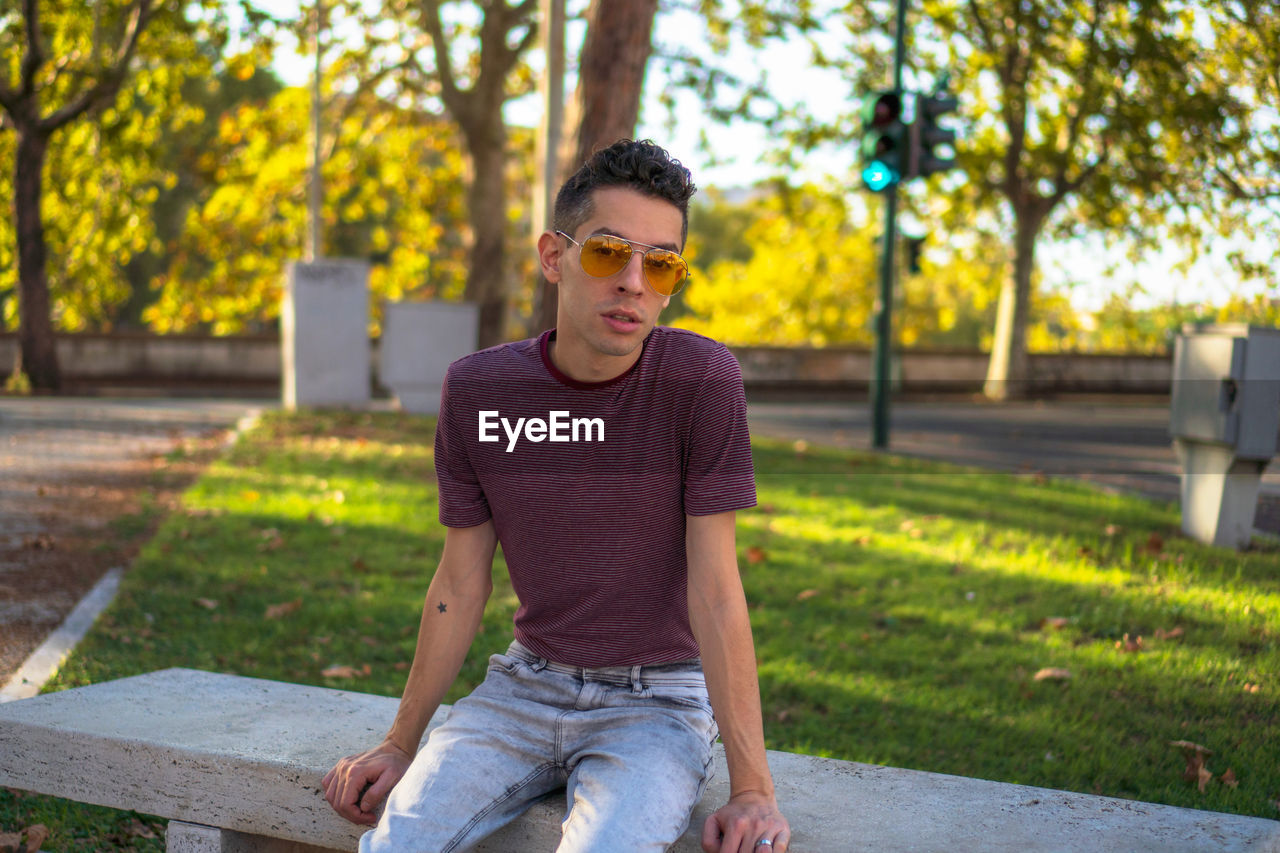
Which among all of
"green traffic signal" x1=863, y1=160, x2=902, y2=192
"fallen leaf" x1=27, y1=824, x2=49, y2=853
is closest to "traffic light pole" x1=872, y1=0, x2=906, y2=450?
"green traffic signal" x1=863, y1=160, x2=902, y2=192

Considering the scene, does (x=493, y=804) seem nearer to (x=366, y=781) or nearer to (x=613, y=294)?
(x=366, y=781)

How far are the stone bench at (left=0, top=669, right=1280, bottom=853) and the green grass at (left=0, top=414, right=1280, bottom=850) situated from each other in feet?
1.92

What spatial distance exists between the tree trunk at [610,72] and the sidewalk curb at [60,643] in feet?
19.6

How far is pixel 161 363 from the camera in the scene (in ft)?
88.9

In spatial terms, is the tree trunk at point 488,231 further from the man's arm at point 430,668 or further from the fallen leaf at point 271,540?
the man's arm at point 430,668

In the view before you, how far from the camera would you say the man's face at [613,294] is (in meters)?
2.51

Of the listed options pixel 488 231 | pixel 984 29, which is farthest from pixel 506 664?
pixel 984 29

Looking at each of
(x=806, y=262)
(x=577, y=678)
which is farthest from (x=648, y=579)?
(x=806, y=262)

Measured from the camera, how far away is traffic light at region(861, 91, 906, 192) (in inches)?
499

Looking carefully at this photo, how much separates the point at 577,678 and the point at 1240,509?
5423mm

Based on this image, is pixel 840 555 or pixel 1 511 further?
pixel 1 511

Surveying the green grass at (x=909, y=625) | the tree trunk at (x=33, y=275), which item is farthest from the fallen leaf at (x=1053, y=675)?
the tree trunk at (x=33, y=275)

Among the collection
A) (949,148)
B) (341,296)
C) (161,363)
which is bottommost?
(161,363)

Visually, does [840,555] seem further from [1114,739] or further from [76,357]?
[76,357]
